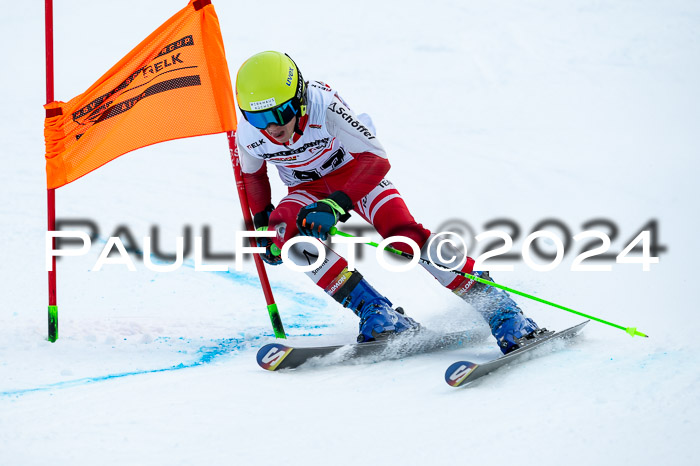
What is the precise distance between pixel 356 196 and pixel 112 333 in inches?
68.1

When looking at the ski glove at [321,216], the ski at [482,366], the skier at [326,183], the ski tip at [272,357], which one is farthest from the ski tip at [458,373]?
the ski glove at [321,216]

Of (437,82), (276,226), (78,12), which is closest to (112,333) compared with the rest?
(276,226)

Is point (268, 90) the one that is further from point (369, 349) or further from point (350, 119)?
point (369, 349)

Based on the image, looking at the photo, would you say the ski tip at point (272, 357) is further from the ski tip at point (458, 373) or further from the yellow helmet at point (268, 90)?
the yellow helmet at point (268, 90)

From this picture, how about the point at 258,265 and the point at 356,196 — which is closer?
the point at 356,196

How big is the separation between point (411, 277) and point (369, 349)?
248 centimetres

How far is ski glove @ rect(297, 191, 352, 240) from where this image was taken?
3531 mm

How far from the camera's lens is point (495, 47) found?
43.1 ft

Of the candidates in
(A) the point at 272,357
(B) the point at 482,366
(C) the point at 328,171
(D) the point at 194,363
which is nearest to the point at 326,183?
(C) the point at 328,171

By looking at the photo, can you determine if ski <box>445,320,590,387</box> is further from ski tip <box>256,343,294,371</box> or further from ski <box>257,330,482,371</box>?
ski tip <box>256,343,294,371</box>

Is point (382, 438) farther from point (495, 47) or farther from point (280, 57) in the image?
point (495, 47)

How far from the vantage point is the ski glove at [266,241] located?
4117mm

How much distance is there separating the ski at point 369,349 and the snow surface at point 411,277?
2.7 inches

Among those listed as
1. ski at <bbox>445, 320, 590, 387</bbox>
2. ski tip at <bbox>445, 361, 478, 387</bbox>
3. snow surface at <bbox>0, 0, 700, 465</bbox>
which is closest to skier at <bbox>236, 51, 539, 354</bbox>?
ski at <bbox>445, 320, 590, 387</bbox>
